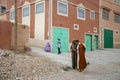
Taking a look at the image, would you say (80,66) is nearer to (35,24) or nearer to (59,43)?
(59,43)

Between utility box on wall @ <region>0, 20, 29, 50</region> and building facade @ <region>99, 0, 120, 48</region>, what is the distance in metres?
15.3

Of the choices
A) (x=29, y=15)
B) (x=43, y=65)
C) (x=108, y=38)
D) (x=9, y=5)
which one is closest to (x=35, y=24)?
(x=29, y=15)

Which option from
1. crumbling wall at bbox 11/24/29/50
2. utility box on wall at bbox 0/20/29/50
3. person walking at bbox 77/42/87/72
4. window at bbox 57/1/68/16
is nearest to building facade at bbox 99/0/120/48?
window at bbox 57/1/68/16

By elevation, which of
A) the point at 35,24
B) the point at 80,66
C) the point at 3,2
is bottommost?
the point at 80,66

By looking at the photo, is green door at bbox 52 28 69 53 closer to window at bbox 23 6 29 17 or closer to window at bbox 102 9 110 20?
window at bbox 23 6 29 17

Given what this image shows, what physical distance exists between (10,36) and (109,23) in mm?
19575

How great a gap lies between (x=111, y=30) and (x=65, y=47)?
12.3 meters

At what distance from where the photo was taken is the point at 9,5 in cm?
2612

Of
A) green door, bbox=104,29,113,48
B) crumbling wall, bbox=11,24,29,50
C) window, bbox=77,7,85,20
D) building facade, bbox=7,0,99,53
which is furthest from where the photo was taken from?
green door, bbox=104,29,113,48

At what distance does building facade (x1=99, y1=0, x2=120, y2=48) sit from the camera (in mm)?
29667

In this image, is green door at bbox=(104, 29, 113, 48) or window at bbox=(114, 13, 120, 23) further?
window at bbox=(114, 13, 120, 23)

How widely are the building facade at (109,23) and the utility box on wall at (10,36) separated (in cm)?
1529

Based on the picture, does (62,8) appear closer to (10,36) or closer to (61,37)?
(61,37)

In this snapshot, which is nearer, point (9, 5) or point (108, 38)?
point (9, 5)
